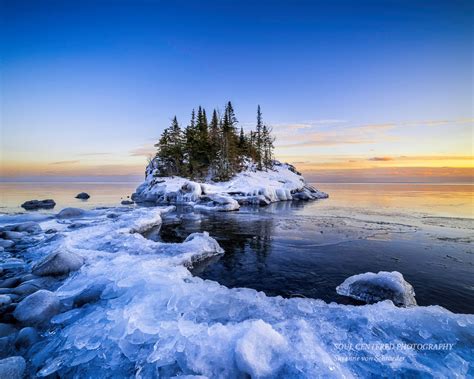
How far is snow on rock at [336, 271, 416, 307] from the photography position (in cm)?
655

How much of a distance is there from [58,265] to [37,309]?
2.82m

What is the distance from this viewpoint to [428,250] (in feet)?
38.3

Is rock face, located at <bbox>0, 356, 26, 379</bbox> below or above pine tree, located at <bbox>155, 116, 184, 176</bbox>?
below

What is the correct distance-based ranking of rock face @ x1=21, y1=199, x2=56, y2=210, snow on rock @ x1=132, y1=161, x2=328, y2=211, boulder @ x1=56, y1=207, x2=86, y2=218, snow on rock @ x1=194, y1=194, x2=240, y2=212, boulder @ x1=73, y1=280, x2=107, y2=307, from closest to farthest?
boulder @ x1=73, y1=280, x2=107, y2=307 < boulder @ x1=56, y1=207, x2=86, y2=218 < snow on rock @ x1=194, y1=194, x2=240, y2=212 < rock face @ x1=21, y1=199, x2=56, y2=210 < snow on rock @ x1=132, y1=161, x2=328, y2=211

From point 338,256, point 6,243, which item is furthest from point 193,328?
point 6,243

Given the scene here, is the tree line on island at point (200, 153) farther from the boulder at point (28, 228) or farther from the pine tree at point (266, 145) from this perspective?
the boulder at point (28, 228)

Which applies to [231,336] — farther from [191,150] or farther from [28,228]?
[191,150]

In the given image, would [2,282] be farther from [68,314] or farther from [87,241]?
[87,241]

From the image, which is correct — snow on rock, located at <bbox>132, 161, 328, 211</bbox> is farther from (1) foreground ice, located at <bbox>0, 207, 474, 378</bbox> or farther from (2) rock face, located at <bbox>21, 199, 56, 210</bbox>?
(1) foreground ice, located at <bbox>0, 207, 474, 378</bbox>

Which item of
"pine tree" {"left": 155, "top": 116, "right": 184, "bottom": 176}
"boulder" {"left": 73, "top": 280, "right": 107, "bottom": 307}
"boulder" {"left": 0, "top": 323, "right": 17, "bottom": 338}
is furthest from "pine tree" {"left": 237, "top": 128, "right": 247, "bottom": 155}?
"boulder" {"left": 0, "top": 323, "right": 17, "bottom": 338}

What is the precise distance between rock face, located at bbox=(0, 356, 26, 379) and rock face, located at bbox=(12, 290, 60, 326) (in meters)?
1.54

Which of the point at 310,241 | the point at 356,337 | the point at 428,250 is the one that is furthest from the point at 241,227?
the point at 356,337

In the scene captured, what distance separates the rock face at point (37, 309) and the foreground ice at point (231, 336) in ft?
0.80

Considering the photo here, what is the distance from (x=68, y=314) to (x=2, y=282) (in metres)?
3.49
